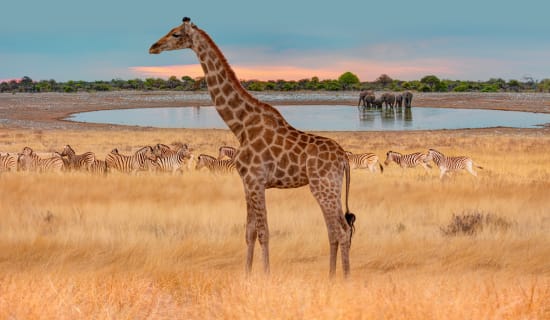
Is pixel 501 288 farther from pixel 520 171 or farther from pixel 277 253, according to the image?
pixel 520 171

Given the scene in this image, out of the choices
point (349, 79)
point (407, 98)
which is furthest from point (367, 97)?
point (349, 79)

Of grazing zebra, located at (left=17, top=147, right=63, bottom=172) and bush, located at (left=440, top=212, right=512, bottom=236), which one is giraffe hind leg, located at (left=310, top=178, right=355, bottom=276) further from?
grazing zebra, located at (left=17, top=147, right=63, bottom=172)

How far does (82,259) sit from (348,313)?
574cm

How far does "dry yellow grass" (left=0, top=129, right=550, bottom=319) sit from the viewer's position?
6180 millimetres

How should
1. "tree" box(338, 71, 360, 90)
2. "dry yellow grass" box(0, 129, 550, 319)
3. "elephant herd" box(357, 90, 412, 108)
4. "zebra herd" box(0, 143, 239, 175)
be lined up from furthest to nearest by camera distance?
"tree" box(338, 71, 360, 90) → "elephant herd" box(357, 90, 412, 108) → "zebra herd" box(0, 143, 239, 175) → "dry yellow grass" box(0, 129, 550, 319)

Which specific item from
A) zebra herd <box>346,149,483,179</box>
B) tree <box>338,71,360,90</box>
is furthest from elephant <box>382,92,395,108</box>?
zebra herd <box>346,149,483,179</box>

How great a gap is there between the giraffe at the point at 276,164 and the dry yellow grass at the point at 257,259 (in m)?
0.52

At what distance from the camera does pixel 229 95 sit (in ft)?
27.0

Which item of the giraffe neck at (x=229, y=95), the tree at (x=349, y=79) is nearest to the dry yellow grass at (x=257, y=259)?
the giraffe neck at (x=229, y=95)

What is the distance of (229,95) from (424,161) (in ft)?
53.7

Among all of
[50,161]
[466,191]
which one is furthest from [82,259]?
[50,161]

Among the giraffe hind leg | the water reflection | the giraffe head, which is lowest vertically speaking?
the water reflection

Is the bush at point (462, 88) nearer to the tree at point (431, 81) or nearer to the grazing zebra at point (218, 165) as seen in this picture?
the tree at point (431, 81)

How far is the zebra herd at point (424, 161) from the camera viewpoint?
22016 mm
